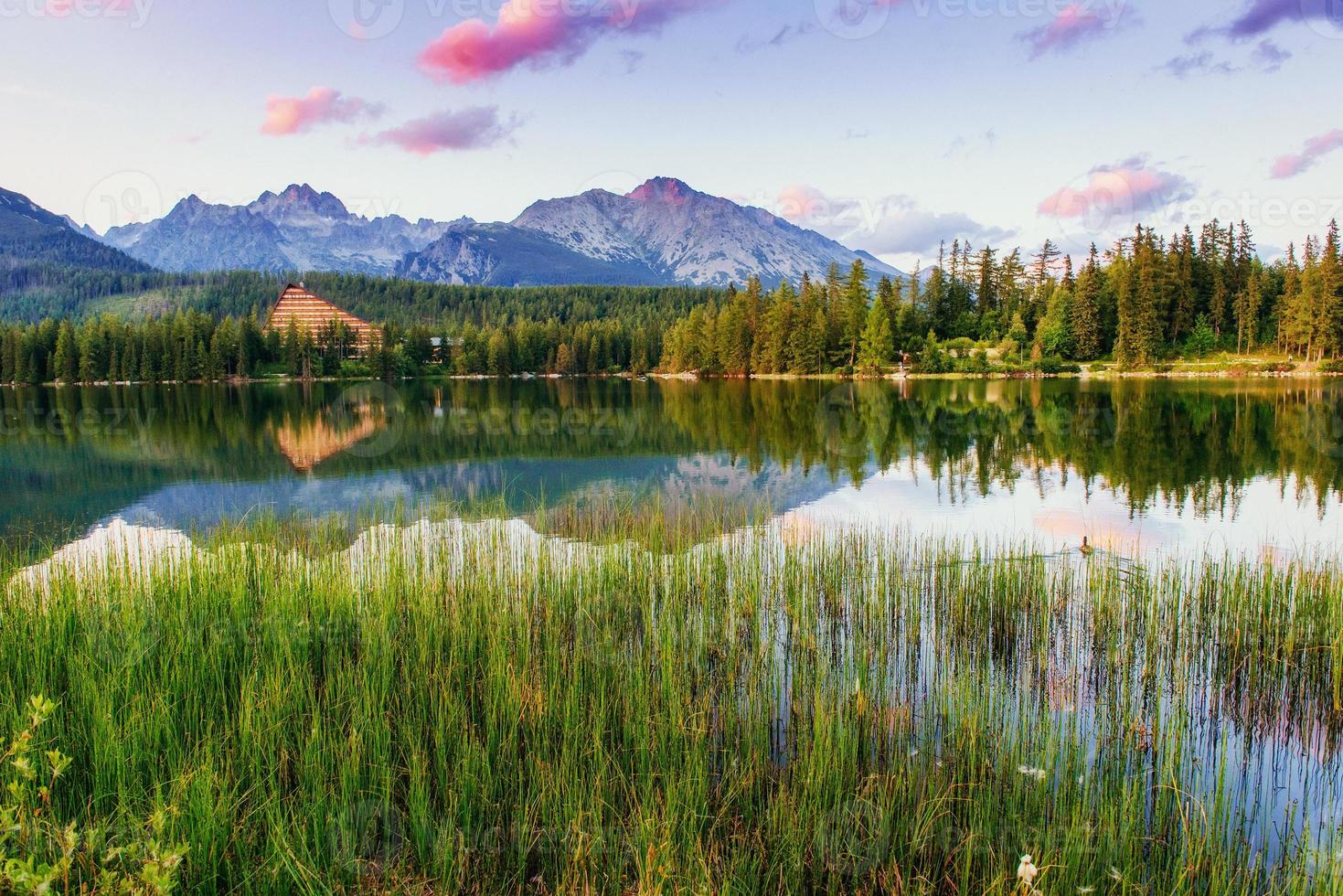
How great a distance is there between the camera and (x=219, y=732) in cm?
535

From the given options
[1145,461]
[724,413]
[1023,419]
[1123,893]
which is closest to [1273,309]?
[1023,419]

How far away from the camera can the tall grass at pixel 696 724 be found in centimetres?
429

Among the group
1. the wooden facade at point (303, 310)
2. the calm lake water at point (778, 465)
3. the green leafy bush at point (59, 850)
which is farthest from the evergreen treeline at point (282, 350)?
the green leafy bush at point (59, 850)

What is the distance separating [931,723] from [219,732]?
206 inches

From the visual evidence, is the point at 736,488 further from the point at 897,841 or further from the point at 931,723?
the point at 897,841

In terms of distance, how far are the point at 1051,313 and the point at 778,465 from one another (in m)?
78.2

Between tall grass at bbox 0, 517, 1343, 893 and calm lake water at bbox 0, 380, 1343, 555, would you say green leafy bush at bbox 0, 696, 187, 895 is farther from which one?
calm lake water at bbox 0, 380, 1343, 555

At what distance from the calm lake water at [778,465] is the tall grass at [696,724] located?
10.3 ft

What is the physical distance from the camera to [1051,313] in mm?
88938

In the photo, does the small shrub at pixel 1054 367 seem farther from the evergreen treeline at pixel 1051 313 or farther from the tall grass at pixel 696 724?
the tall grass at pixel 696 724

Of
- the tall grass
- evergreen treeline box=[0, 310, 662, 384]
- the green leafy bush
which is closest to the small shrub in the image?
evergreen treeline box=[0, 310, 662, 384]

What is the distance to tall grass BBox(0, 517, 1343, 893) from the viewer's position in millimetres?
4289

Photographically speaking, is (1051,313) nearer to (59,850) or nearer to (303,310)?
(59,850)

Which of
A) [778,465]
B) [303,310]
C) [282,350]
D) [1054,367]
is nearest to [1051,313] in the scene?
[1054,367]
